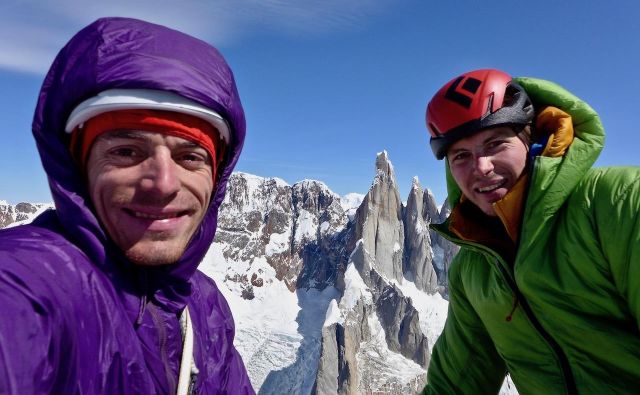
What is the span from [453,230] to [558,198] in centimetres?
106

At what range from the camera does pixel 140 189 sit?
1.98 m

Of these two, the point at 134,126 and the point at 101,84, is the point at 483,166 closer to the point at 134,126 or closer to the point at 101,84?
the point at 134,126

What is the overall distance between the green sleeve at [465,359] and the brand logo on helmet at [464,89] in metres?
1.73

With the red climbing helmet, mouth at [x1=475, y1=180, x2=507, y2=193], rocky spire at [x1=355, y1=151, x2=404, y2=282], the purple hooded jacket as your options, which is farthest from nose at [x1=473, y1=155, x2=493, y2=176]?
rocky spire at [x1=355, y1=151, x2=404, y2=282]

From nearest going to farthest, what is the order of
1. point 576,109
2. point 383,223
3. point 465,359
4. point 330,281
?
point 576,109 → point 465,359 → point 383,223 → point 330,281

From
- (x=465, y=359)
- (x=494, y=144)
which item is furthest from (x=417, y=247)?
(x=494, y=144)

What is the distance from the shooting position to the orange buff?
1972mm

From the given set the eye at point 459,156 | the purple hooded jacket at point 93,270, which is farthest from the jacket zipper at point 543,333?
the purple hooded jacket at point 93,270

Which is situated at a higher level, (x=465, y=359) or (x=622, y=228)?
(x=622, y=228)

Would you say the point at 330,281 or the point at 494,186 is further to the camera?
the point at 330,281

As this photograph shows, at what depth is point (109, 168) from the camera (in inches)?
76.5

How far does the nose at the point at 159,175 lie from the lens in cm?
197

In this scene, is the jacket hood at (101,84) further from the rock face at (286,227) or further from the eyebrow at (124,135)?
the rock face at (286,227)

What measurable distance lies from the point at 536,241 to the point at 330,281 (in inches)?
4649
